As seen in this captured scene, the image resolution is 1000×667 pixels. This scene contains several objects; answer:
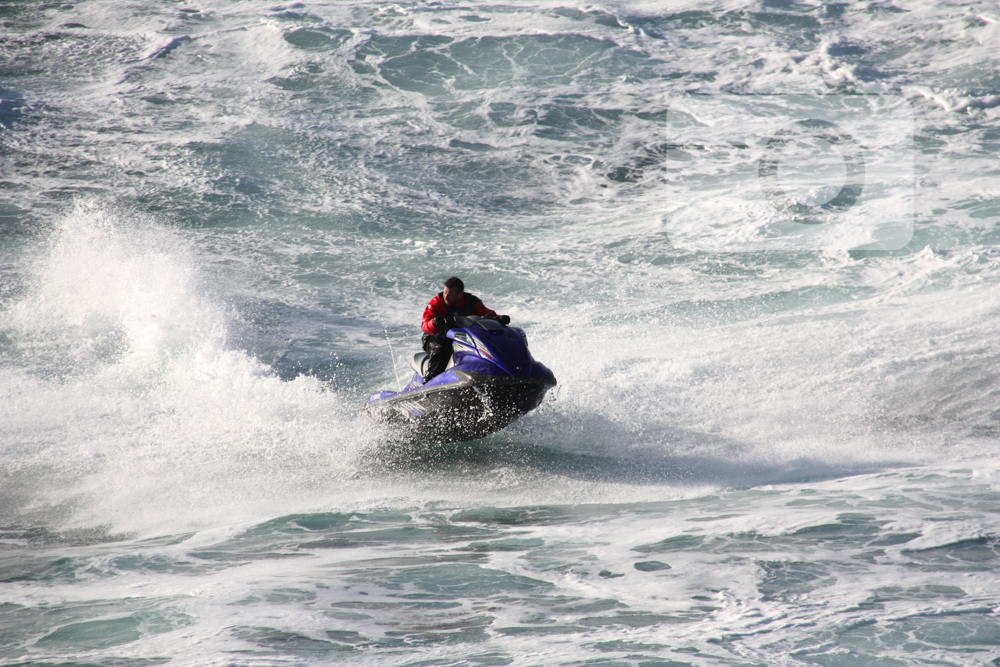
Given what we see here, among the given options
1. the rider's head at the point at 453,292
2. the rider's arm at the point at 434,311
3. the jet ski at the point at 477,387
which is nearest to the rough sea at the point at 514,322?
the jet ski at the point at 477,387

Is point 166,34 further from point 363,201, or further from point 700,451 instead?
point 700,451

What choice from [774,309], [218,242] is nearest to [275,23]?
[218,242]

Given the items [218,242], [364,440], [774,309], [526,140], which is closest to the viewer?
[364,440]

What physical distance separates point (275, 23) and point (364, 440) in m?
15.1

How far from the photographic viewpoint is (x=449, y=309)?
253 inches

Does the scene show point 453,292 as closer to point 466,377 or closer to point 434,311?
point 434,311

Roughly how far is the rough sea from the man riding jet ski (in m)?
0.41

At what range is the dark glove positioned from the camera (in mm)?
6195

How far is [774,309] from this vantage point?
930 cm

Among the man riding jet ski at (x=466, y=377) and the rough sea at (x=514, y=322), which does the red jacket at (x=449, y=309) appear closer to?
the man riding jet ski at (x=466, y=377)

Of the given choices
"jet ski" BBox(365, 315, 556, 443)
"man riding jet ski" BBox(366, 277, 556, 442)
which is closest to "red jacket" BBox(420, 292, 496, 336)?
"man riding jet ski" BBox(366, 277, 556, 442)

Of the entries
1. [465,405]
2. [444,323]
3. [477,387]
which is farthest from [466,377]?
[444,323]

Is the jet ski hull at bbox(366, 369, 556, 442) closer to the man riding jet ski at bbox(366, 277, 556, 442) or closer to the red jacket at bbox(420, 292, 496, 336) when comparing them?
the man riding jet ski at bbox(366, 277, 556, 442)

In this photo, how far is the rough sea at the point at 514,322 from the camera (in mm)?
4043
